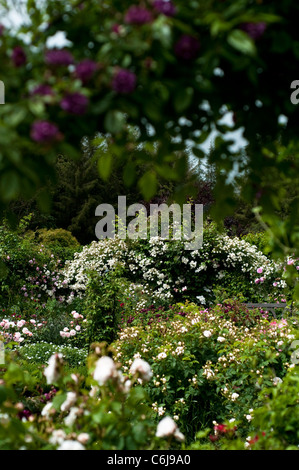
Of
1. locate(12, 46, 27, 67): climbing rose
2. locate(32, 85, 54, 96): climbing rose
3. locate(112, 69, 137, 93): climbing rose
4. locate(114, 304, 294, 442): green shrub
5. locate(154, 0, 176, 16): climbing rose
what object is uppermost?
locate(154, 0, 176, 16): climbing rose

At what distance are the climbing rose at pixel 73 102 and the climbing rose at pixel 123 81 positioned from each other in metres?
0.08

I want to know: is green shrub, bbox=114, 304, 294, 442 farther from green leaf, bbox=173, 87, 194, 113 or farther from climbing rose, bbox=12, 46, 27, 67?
climbing rose, bbox=12, 46, 27, 67

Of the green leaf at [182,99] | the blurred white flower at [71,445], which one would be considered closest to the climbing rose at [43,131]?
the green leaf at [182,99]

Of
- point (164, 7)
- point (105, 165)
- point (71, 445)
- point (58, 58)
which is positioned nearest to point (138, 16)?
point (164, 7)

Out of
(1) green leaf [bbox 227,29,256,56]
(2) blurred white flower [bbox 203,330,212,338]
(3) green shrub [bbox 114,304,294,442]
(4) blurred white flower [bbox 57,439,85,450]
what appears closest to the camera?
(1) green leaf [bbox 227,29,256,56]

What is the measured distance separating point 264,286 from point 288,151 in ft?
21.3

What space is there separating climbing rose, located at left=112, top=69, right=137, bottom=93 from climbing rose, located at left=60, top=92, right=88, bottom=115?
8cm

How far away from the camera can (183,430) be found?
3.16 meters

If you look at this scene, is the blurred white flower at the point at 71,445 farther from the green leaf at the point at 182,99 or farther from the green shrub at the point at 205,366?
the green shrub at the point at 205,366

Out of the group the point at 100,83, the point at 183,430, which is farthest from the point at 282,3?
the point at 183,430

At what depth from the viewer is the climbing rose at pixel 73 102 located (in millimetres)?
907

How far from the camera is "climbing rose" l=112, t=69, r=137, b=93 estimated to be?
3.04 ft

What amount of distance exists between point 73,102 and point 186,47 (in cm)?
31

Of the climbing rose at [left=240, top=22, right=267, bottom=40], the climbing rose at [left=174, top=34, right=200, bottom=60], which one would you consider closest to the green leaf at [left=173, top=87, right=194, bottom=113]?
the climbing rose at [left=174, top=34, right=200, bottom=60]
